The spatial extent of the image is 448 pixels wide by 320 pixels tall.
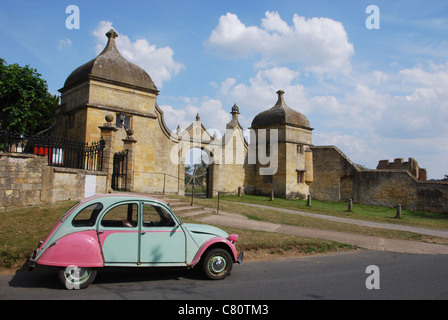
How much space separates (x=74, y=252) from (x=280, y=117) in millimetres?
23608

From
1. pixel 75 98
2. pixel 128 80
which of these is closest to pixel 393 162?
pixel 128 80

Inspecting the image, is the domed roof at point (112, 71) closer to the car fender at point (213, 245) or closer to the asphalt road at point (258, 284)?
the asphalt road at point (258, 284)

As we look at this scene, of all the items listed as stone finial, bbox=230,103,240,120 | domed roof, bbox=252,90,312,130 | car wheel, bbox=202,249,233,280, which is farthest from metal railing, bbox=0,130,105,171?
domed roof, bbox=252,90,312,130

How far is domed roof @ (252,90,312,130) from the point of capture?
27000 mm

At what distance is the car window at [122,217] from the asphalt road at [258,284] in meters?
1.01

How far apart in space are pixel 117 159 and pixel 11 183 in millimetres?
6746

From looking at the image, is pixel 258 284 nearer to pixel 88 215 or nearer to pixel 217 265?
pixel 217 265

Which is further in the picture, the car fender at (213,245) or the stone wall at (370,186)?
the stone wall at (370,186)

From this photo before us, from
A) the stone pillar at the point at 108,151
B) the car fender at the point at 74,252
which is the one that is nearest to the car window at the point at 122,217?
the car fender at the point at 74,252

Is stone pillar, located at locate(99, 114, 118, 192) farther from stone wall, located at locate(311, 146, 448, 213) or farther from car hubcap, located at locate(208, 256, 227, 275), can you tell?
stone wall, located at locate(311, 146, 448, 213)

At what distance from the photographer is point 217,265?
5953mm

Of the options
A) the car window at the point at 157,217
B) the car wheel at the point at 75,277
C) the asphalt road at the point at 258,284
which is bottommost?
the asphalt road at the point at 258,284

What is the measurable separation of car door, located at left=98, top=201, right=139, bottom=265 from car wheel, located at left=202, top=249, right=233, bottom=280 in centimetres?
127

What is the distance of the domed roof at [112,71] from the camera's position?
16.9m
